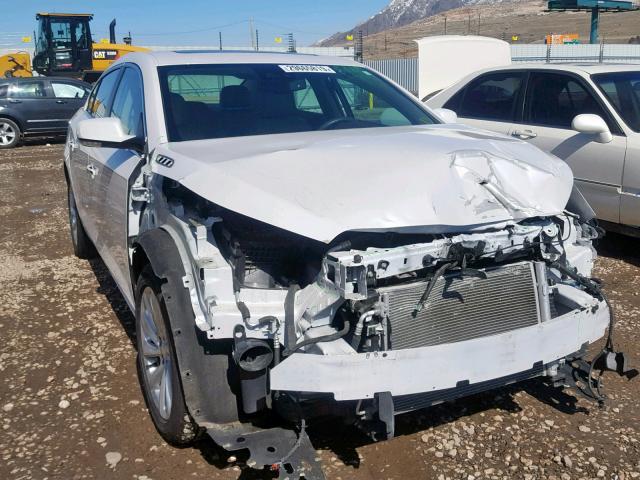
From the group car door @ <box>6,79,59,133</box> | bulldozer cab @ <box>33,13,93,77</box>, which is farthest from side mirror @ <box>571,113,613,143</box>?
bulldozer cab @ <box>33,13,93,77</box>

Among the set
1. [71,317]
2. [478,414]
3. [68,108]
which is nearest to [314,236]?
[478,414]

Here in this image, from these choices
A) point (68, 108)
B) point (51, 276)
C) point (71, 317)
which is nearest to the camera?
point (71, 317)

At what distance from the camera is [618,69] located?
20.2ft

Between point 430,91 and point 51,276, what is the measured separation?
17.6ft

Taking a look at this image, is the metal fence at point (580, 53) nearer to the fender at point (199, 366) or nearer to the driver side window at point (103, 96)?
the driver side window at point (103, 96)

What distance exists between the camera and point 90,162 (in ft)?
14.9

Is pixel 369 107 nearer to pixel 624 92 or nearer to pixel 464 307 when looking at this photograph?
pixel 464 307

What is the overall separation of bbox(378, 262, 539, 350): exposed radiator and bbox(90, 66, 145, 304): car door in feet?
5.58

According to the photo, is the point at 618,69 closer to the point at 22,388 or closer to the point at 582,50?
the point at 22,388

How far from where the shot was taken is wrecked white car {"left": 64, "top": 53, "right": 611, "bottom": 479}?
2.50 meters

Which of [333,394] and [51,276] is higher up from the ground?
[333,394]

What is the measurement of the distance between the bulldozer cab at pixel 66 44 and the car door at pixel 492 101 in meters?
17.5

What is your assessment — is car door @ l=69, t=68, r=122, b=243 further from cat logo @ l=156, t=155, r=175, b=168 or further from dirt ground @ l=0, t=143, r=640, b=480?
cat logo @ l=156, t=155, r=175, b=168

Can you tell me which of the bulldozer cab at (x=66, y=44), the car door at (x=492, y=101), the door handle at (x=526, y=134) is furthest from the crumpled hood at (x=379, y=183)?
the bulldozer cab at (x=66, y=44)
